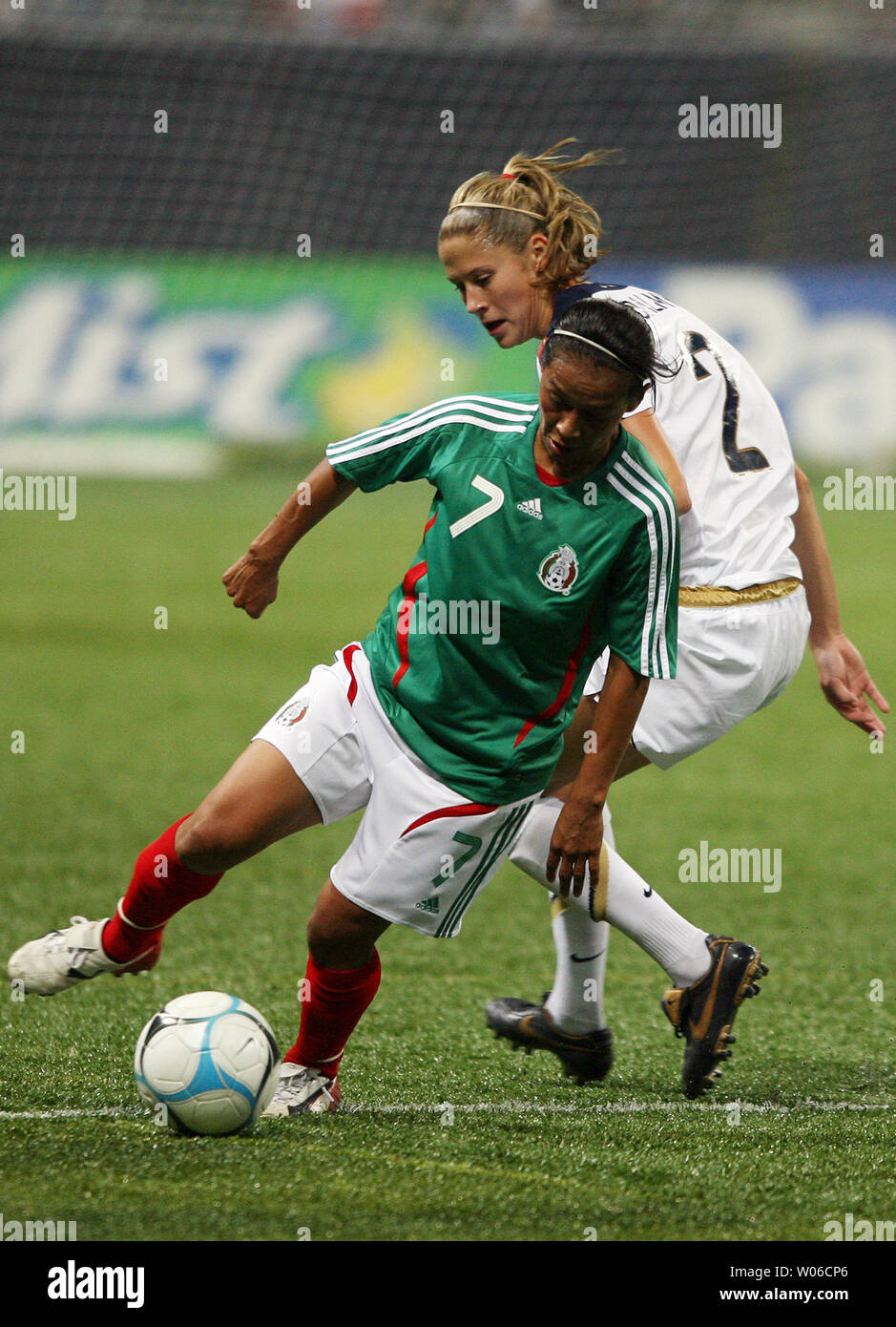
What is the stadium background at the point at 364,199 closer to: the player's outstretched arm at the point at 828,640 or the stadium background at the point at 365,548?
the stadium background at the point at 365,548

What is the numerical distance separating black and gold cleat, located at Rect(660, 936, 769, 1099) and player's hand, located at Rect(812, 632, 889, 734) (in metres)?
0.63

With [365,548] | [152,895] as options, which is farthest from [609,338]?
[365,548]

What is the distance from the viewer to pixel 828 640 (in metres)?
3.87

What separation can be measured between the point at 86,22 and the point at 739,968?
1505 centimetres

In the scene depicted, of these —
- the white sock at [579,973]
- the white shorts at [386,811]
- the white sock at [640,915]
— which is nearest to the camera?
the white shorts at [386,811]

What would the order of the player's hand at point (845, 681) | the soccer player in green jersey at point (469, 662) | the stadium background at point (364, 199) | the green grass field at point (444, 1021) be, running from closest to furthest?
the green grass field at point (444, 1021), the soccer player in green jersey at point (469, 662), the player's hand at point (845, 681), the stadium background at point (364, 199)

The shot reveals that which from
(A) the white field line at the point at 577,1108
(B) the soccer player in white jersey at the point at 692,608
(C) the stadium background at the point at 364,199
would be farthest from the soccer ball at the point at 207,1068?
(C) the stadium background at the point at 364,199

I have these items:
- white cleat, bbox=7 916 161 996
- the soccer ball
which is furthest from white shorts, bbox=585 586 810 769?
white cleat, bbox=7 916 161 996

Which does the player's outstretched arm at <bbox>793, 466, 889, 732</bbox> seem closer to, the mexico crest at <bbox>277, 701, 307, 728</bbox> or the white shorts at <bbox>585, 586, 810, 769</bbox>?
the white shorts at <bbox>585, 586, 810, 769</bbox>

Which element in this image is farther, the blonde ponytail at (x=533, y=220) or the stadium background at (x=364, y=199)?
the stadium background at (x=364, y=199)

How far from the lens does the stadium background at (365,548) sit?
121 inches

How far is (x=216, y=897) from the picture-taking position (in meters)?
5.50

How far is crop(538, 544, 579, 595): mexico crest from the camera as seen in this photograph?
3045mm

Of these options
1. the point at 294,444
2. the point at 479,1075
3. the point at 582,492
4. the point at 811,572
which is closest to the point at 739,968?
the point at 479,1075
